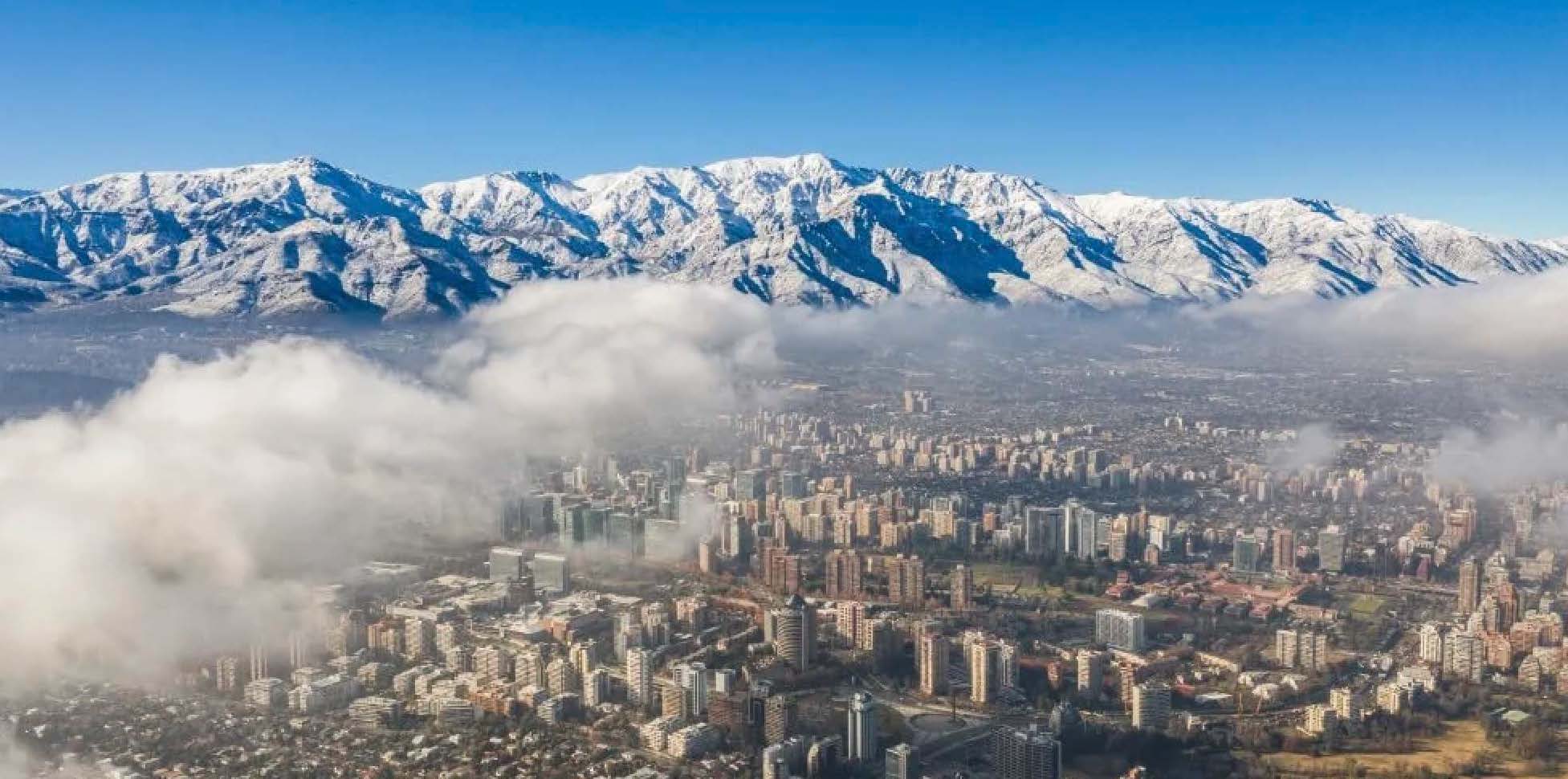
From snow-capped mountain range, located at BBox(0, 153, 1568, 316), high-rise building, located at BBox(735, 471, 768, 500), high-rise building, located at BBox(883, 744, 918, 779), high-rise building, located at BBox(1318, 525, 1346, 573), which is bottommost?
high-rise building, located at BBox(883, 744, 918, 779)

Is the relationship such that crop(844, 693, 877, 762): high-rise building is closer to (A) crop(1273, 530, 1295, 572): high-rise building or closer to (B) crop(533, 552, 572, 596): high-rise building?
(B) crop(533, 552, 572, 596): high-rise building

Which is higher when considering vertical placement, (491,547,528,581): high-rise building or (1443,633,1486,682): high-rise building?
(491,547,528,581): high-rise building

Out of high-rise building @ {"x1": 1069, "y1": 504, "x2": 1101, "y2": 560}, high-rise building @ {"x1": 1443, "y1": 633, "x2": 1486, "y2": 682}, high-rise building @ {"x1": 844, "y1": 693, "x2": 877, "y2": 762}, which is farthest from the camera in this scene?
high-rise building @ {"x1": 1069, "y1": 504, "x2": 1101, "y2": 560}

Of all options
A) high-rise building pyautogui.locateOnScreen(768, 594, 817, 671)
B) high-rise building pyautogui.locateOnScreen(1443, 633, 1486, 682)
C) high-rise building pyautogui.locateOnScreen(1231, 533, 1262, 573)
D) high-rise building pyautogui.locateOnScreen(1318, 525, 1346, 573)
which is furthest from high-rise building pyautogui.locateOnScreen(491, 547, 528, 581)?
high-rise building pyautogui.locateOnScreen(1318, 525, 1346, 573)

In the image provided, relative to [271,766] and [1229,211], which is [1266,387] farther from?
[1229,211]

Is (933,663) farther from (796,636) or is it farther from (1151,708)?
(1151,708)

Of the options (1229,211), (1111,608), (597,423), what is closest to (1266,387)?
(597,423)

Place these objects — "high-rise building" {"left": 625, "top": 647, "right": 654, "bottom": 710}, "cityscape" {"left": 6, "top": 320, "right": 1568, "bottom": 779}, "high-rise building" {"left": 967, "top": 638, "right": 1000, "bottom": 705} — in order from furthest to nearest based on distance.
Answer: "high-rise building" {"left": 967, "top": 638, "right": 1000, "bottom": 705}, "high-rise building" {"left": 625, "top": 647, "right": 654, "bottom": 710}, "cityscape" {"left": 6, "top": 320, "right": 1568, "bottom": 779}
